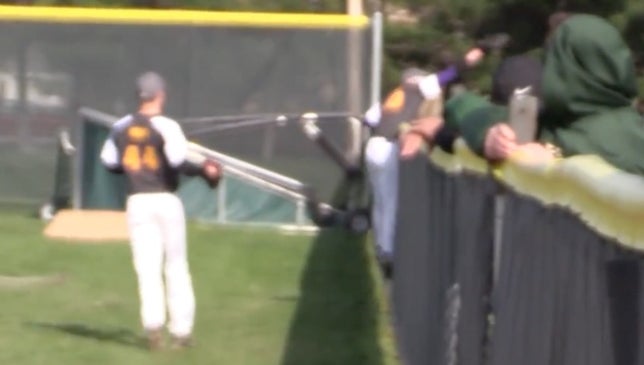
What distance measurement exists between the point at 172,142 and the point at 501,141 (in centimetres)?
735

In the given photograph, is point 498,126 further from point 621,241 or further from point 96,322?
point 96,322

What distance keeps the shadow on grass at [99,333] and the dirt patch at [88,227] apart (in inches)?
211

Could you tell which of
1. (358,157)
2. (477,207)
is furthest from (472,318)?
(358,157)

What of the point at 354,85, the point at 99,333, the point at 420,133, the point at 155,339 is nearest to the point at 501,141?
the point at 420,133

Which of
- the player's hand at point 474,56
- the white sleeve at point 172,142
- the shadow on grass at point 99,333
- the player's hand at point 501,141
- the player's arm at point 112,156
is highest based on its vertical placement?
the player's hand at point 501,141

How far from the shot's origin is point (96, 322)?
1359cm

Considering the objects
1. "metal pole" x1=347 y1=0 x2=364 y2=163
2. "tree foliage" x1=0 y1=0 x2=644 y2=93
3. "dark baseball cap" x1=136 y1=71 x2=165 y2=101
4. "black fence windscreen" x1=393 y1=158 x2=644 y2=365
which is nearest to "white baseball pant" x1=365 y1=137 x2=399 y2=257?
"dark baseball cap" x1=136 y1=71 x2=165 y2=101

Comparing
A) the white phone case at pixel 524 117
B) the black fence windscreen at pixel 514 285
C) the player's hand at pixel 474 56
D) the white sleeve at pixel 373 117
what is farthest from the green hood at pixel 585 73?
the white sleeve at pixel 373 117

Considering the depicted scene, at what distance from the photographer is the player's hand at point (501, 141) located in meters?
4.62

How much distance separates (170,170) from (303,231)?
905cm

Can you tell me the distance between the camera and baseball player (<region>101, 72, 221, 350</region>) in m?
11.8

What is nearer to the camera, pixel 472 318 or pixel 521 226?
pixel 521 226

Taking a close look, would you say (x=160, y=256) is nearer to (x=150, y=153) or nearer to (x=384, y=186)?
Answer: (x=150, y=153)

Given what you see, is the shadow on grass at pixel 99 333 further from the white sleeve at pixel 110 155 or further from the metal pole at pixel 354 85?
the metal pole at pixel 354 85
